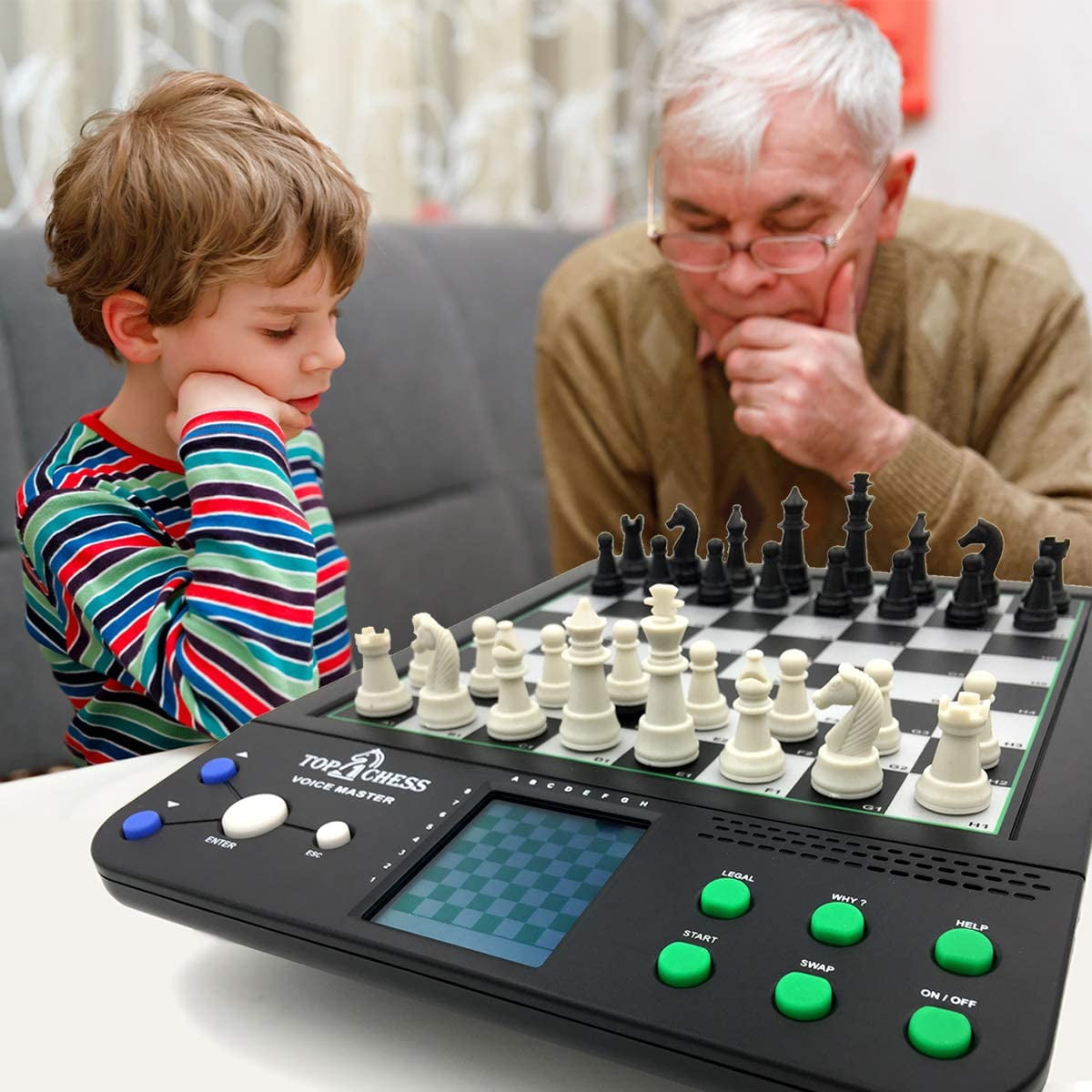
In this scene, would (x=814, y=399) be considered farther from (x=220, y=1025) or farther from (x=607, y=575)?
(x=220, y=1025)

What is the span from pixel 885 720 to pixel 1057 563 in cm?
31

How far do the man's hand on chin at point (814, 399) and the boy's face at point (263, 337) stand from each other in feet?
2.11

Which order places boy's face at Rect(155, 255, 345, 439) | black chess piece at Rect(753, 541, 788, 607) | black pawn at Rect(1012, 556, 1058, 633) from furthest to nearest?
black chess piece at Rect(753, 541, 788, 607) < black pawn at Rect(1012, 556, 1058, 633) < boy's face at Rect(155, 255, 345, 439)

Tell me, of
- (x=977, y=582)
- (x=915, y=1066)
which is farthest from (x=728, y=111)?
(x=915, y=1066)

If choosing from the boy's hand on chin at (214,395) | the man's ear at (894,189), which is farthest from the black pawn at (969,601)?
the man's ear at (894,189)

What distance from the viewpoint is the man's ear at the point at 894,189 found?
1.35 metres

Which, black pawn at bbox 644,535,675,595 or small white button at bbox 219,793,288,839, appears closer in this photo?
small white button at bbox 219,793,288,839

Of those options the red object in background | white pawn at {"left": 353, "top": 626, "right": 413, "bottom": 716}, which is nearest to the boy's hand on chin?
white pawn at {"left": 353, "top": 626, "right": 413, "bottom": 716}

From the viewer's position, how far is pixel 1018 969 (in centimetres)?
45

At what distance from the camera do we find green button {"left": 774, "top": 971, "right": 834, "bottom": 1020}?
43cm

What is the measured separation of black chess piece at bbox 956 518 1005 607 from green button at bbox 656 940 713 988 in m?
0.52

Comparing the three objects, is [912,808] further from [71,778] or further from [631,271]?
[631,271]

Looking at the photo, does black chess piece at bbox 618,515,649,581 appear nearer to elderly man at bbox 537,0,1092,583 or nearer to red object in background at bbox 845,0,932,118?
elderly man at bbox 537,0,1092,583

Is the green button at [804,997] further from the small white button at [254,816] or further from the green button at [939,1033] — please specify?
the small white button at [254,816]
